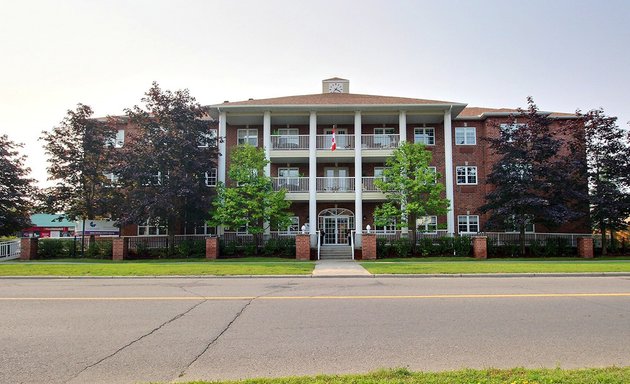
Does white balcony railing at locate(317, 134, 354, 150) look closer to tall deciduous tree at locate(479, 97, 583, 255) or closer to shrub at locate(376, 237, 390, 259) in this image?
shrub at locate(376, 237, 390, 259)

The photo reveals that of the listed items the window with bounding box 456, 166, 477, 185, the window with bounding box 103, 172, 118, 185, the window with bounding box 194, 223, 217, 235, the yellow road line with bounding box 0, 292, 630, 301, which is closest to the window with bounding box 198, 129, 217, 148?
the window with bounding box 103, 172, 118, 185

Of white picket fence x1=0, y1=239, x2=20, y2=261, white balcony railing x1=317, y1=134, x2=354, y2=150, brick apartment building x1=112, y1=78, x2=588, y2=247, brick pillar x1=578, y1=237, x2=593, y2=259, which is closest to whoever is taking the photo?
brick pillar x1=578, y1=237, x2=593, y2=259

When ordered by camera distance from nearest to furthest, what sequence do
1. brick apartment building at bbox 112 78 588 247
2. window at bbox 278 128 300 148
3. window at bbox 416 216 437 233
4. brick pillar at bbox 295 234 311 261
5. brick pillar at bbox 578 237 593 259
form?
1. brick pillar at bbox 295 234 311 261
2. brick pillar at bbox 578 237 593 259
3. window at bbox 416 216 437 233
4. brick apartment building at bbox 112 78 588 247
5. window at bbox 278 128 300 148

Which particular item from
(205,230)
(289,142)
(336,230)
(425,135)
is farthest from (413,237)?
(205,230)

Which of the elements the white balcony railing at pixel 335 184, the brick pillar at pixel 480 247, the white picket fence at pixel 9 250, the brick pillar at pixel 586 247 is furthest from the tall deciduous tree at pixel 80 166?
the brick pillar at pixel 586 247

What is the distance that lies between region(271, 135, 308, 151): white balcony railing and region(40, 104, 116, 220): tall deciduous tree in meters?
10.0

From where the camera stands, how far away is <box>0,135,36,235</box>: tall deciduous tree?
2502cm

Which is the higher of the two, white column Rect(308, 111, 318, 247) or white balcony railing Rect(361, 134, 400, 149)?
white balcony railing Rect(361, 134, 400, 149)

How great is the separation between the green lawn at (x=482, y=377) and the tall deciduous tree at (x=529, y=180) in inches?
818

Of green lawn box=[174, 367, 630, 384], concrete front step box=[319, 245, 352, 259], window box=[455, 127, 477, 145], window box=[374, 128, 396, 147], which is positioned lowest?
concrete front step box=[319, 245, 352, 259]

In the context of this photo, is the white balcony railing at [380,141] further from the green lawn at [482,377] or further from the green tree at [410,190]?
the green lawn at [482,377]

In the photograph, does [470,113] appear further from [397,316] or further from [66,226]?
[66,226]

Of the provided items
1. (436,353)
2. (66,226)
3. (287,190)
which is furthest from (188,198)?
(66,226)

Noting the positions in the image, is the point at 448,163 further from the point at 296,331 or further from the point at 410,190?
the point at 296,331
